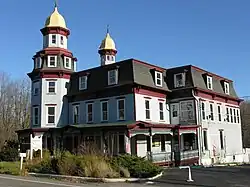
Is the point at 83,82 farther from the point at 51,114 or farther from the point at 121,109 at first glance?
the point at 121,109

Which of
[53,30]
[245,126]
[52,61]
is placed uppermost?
[53,30]

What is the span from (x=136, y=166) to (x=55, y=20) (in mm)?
27376

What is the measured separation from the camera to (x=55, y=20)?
41.0 m

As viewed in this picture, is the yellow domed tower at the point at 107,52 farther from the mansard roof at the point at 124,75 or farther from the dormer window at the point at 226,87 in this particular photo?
the dormer window at the point at 226,87

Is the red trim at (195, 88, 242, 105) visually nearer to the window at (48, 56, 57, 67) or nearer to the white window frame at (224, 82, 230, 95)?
the white window frame at (224, 82, 230, 95)

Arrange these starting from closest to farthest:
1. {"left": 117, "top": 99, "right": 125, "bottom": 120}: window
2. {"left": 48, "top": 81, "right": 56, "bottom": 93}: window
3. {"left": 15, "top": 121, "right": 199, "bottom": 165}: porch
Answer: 1. {"left": 15, "top": 121, "right": 199, "bottom": 165}: porch
2. {"left": 117, "top": 99, "right": 125, "bottom": 120}: window
3. {"left": 48, "top": 81, "right": 56, "bottom": 93}: window

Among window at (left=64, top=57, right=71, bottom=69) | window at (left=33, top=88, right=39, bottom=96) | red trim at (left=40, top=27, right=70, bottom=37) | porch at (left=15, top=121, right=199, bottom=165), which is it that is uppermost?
red trim at (left=40, top=27, right=70, bottom=37)

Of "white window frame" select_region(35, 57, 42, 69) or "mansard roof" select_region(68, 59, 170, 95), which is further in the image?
"white window frame" select_region(35, 57, 42, 69)

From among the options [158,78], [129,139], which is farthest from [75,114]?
[129,139]

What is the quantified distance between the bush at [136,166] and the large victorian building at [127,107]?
9055mm

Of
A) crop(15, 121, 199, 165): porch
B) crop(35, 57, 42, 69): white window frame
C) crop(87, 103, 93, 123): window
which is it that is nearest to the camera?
crop(15, 121, 199, 165): porch

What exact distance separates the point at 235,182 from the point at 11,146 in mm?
25901

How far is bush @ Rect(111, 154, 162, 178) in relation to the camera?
18469mm

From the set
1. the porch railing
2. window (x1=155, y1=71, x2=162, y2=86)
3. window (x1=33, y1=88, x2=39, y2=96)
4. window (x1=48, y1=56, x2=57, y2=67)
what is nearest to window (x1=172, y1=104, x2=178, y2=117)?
window (x1=155, y1=71, x2=162, y2=86)
